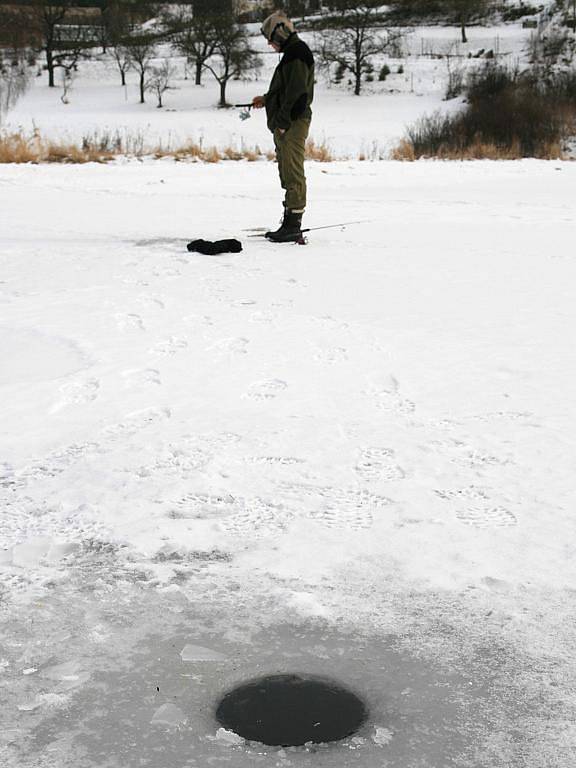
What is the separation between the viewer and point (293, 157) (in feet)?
23.1

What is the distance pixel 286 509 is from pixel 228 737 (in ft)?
3.36

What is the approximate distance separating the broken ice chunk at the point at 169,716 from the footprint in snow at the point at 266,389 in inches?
76.2

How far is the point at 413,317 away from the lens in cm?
494

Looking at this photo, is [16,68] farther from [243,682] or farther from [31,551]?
[243,682]

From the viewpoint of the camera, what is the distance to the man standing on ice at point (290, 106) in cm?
675

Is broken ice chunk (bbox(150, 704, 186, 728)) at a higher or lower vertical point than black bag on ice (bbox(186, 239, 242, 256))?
lower

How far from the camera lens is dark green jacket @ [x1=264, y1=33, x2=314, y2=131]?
266 inches

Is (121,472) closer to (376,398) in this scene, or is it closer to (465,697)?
(376,398)

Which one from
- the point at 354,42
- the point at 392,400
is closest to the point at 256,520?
the point at 392,400

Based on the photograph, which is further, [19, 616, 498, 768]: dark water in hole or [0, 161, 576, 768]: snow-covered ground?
[0, 161, 576, 768]: snow-covered ground

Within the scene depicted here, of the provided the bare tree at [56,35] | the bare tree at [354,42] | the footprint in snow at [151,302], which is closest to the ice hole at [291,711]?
the footprint in snow at [151,302]

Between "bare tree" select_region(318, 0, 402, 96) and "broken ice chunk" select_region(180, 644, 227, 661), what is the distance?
38955 millimetres

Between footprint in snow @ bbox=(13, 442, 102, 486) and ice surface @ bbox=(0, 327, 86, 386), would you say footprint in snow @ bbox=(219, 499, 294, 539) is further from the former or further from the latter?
ice surface @ bbox=(0, 327, 86, 386)

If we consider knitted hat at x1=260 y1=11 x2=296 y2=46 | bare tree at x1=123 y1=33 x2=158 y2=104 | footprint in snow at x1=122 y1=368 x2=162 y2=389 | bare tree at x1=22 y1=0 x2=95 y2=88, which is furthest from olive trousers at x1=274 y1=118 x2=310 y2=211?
bare tree at x1=22 y1=0 x2=95 y2=88
